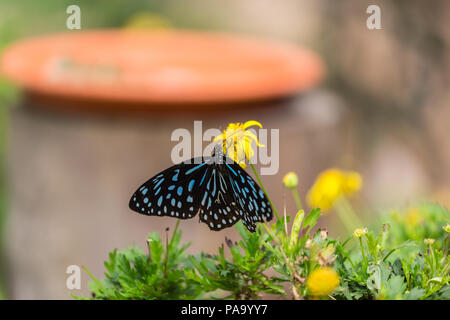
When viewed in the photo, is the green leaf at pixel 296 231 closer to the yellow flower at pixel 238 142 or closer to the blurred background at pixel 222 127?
the yellow flower at pixel 238 142

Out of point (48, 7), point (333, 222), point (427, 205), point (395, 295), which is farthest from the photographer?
point (48, 7)

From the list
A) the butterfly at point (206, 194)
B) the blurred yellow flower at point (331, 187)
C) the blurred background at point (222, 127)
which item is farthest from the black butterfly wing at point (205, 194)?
the blurred background at point (222, 127)

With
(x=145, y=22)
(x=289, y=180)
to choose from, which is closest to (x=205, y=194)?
(x=289, y=180)

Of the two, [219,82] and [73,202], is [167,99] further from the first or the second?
[73,202]

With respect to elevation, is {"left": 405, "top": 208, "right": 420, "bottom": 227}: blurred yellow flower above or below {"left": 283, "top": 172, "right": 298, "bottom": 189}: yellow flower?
below

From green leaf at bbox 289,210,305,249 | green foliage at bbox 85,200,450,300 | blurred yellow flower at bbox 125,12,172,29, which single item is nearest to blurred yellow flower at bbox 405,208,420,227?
green foliage at bbox 85,200,450,300

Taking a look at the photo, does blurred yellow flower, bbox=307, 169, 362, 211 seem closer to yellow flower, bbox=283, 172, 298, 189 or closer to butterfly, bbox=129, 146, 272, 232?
yellow flower, bbox=283, 172, 298, 189
